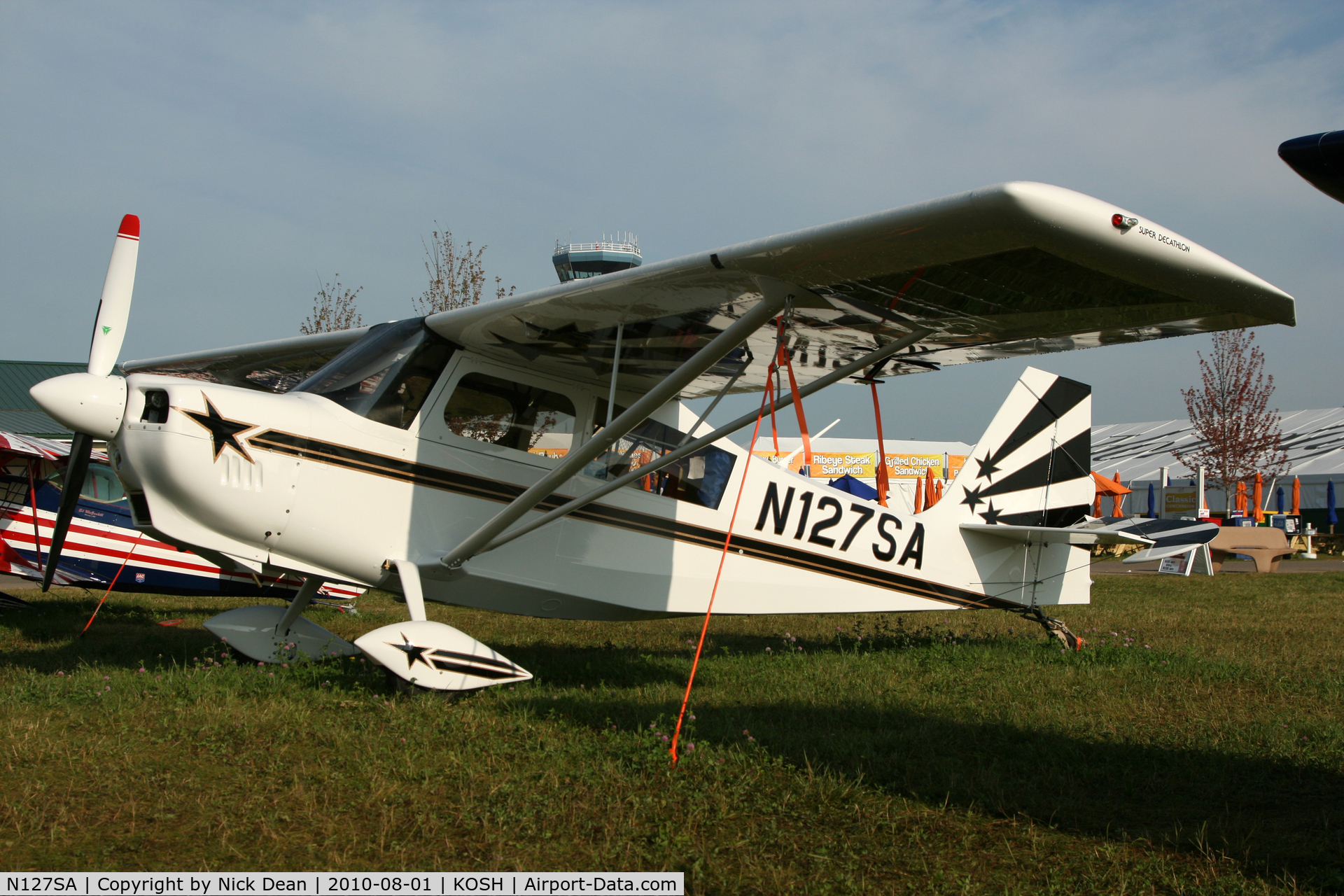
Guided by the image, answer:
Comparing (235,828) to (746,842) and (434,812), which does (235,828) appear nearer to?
(434,812)

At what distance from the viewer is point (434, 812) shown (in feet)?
11.3

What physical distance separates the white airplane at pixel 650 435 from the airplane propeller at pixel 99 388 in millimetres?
18

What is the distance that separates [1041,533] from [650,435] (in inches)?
141

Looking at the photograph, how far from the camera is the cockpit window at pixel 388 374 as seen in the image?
5.84 metres

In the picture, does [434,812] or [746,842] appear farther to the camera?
[434,812]

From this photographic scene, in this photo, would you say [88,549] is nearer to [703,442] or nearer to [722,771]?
[703,442]

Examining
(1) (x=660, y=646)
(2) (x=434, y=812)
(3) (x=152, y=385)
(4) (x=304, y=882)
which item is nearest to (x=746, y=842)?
(2) (x=434, y=812)

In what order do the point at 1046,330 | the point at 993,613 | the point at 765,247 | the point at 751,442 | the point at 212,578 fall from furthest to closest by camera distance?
the point at 993,613 < the point at 212,578 < the point at 1046,330 < the point at 751,442 < the point at 765,247

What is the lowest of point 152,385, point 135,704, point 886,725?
point 135,704

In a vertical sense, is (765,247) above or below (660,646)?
above

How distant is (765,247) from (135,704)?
4341mm

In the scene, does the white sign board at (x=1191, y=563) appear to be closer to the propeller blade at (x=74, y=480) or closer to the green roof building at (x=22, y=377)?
the propeller blade at (x=74, y=480)

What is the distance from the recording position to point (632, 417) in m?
5.32

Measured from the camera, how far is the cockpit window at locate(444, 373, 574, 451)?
20.3 feet
